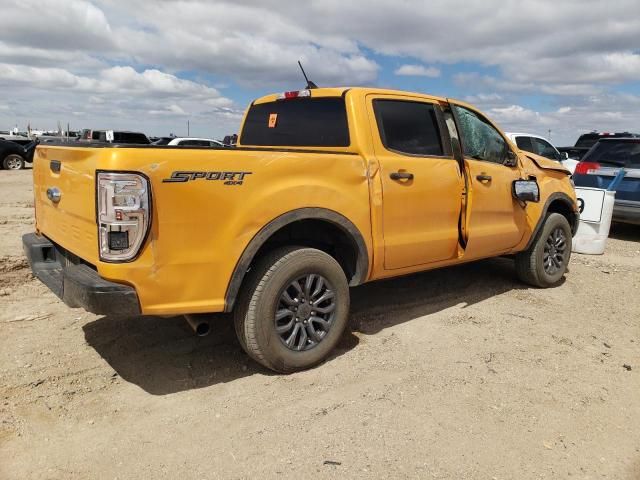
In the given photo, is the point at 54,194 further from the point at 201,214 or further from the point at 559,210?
the point at 559,210

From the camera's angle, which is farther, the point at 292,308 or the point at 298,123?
the point at 298,123

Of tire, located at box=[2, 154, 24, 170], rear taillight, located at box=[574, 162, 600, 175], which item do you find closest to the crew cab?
rear taillight, located at box=[574, 162, 600, 175]

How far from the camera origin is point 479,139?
4938 mm

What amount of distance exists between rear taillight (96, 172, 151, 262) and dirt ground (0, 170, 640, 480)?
1.00m

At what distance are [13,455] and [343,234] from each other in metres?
2.34

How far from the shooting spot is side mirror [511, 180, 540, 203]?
201 inches

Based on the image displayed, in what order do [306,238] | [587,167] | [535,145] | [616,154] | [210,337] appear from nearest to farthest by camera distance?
[306,238] → [210,337] → [616,154] → [587,167] → [535,145]

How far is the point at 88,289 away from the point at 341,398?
5.31 feet

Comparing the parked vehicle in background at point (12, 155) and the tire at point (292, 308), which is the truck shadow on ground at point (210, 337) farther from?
the parked vehicle in background at point (12, 155)

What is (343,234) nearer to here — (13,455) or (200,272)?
(200,272)

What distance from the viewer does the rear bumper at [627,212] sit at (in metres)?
8.57

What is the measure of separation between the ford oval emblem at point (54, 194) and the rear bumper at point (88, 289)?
0.34 metres

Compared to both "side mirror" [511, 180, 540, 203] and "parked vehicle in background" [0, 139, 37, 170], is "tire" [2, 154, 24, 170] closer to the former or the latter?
"parked vehicle in background" [0, 139, 37, 170]

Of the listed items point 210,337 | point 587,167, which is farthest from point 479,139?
point 587,167
